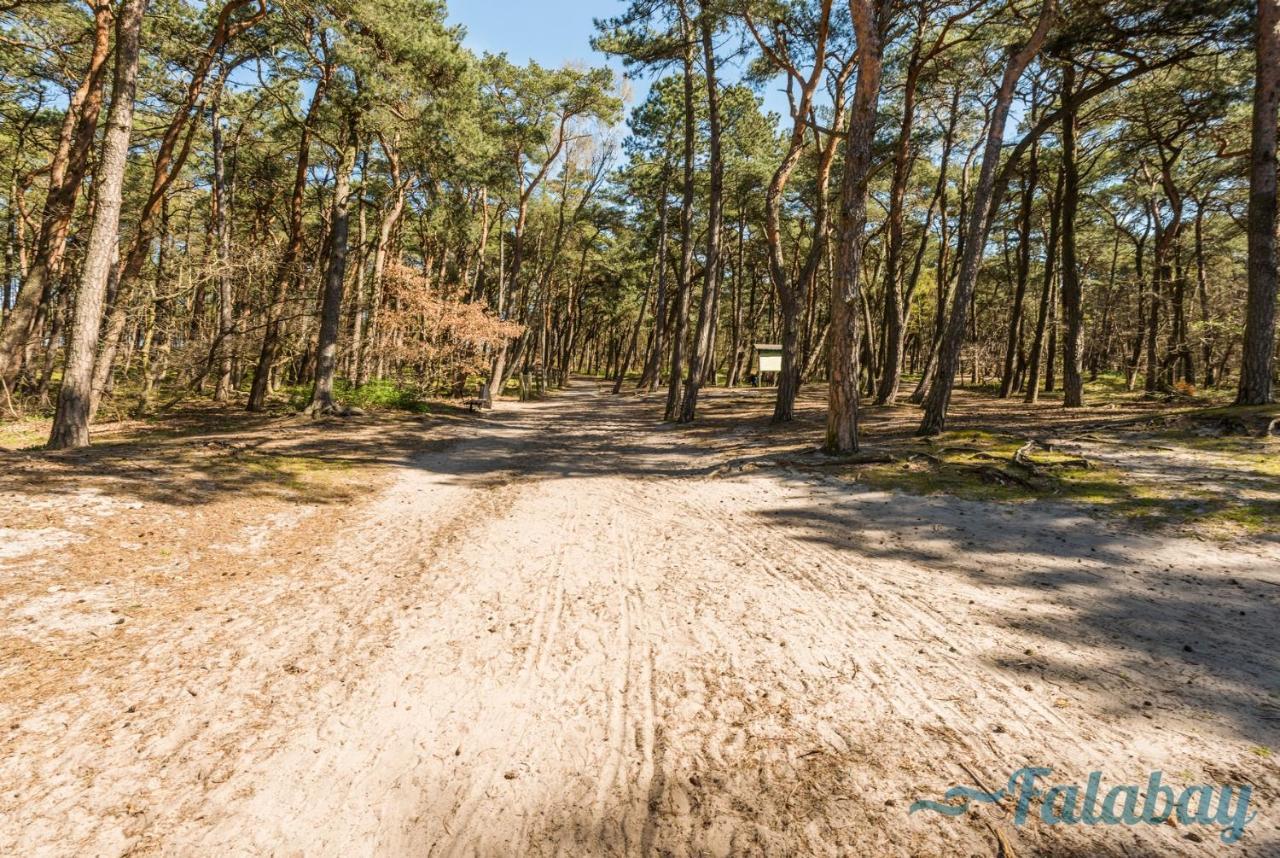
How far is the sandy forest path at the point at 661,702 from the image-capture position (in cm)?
214

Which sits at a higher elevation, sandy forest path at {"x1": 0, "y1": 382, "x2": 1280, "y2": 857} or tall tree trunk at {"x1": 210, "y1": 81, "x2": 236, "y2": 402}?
tall tree trunk at {"x1": 210, "y1": 81, "x2": 236, "y2": 402}

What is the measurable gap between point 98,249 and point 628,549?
33.4 feet

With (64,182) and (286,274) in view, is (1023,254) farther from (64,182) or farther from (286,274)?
(64,182)

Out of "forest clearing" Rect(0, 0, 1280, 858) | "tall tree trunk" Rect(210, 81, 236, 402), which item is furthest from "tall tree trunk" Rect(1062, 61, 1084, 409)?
"tall tree trunk" Rect(210, 81, 236, 402)

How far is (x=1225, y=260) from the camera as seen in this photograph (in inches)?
1017

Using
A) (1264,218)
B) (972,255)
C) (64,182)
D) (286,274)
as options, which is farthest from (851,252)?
(64,182)

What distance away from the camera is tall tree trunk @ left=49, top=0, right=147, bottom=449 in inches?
326

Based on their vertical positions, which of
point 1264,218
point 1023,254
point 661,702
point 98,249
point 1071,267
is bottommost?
point 661,702

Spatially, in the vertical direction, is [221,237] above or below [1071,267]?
below

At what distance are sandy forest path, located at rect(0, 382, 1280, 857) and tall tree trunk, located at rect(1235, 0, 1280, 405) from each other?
7.50m

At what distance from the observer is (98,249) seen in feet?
27.8

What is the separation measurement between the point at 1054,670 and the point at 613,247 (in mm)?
36634

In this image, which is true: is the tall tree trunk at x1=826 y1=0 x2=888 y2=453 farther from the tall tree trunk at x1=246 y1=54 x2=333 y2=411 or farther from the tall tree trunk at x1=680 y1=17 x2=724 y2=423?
the tall tree trunk at x1=246 y1=54 x2=333 y2=411

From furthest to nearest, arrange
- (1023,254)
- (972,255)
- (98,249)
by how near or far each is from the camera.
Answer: (1023,254)
(972,255)
(98,249)
